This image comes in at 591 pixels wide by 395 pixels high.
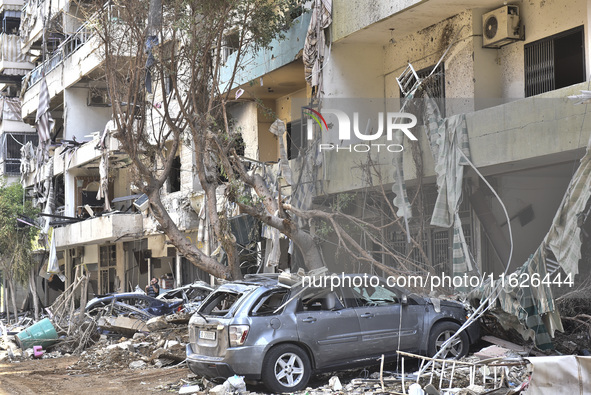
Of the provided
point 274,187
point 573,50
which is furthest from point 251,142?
point 573,50

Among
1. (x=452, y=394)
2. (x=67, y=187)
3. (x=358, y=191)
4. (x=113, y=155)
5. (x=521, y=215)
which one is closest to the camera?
(x=452, y=394)

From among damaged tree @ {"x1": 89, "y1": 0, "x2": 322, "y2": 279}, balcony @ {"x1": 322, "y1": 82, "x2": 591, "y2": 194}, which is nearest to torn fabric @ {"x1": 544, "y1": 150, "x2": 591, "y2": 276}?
balcony @ {"x1": 322, "y1": 82, "x2": 591, "y2": 194}

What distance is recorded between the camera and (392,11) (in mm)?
15516

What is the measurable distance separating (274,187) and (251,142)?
14.2 ft

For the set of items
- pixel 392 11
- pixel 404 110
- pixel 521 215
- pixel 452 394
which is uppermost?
pixel 392 11

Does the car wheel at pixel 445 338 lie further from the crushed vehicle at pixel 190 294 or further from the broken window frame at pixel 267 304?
the crushed vehicle at pixel 190 294

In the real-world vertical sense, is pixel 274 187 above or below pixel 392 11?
below

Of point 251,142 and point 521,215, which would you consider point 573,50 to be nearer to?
point 521,215

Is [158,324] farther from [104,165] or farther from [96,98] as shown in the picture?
[96,98]

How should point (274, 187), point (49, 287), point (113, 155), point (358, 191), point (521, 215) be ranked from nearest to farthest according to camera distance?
1. point (521, 215)
2. point (358, 191)
3. point (274, 187)
4. point (113, 155)
5. point (49, 287)

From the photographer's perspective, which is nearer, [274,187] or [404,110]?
[404,110]

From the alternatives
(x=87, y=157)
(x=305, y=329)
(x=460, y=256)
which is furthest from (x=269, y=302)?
(x=87, y=157)

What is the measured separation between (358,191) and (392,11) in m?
3.68

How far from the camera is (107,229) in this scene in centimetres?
2784
